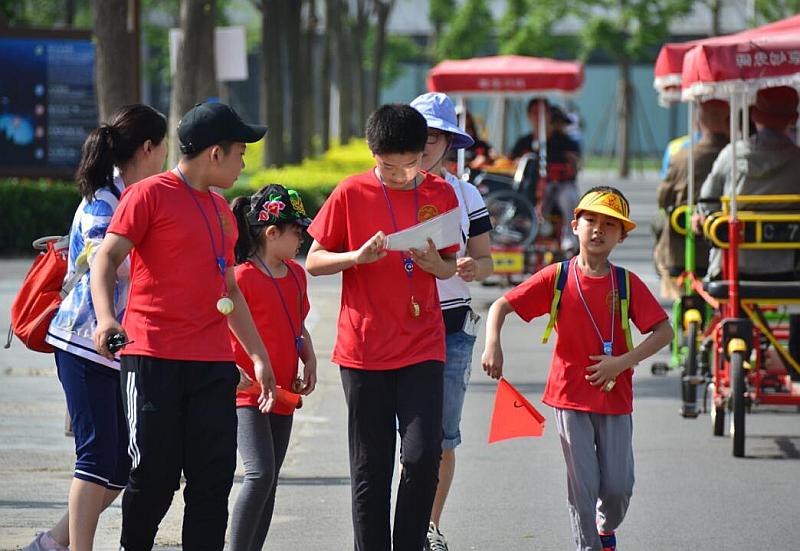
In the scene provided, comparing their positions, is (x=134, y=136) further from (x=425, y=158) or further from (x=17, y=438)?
(x=17, y=438)

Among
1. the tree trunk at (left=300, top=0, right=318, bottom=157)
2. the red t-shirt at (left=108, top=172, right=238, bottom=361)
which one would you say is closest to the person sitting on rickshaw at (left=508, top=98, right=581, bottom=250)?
the red t-shirt at (left=108, top=172, right=238, bottom=361)

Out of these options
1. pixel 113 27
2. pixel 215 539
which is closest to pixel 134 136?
pixel 215 539

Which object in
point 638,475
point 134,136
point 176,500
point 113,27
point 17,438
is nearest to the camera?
point 134,136

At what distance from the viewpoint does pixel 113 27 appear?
14414 mm

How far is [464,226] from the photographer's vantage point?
20.6 feet

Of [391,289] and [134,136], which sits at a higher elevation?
[134,136]

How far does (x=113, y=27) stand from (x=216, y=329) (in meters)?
9.55

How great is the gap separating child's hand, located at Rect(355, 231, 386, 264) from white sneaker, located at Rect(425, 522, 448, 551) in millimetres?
1548

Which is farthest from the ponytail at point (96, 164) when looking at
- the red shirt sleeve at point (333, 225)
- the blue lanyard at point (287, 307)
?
the red shirt sleeve at point (333, 225)

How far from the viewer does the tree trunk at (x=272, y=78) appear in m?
28.1

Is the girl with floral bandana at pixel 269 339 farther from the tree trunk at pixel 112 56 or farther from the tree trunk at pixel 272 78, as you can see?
the tree trunk at pixel 272 78

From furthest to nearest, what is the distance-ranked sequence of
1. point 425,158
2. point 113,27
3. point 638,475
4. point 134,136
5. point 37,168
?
point 37,168 < point 113,27 < point 638,475 < point 425,158 < point 134,136

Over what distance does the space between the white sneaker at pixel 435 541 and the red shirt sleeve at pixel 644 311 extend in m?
1.22

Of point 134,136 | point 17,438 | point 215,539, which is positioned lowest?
point 17,438
